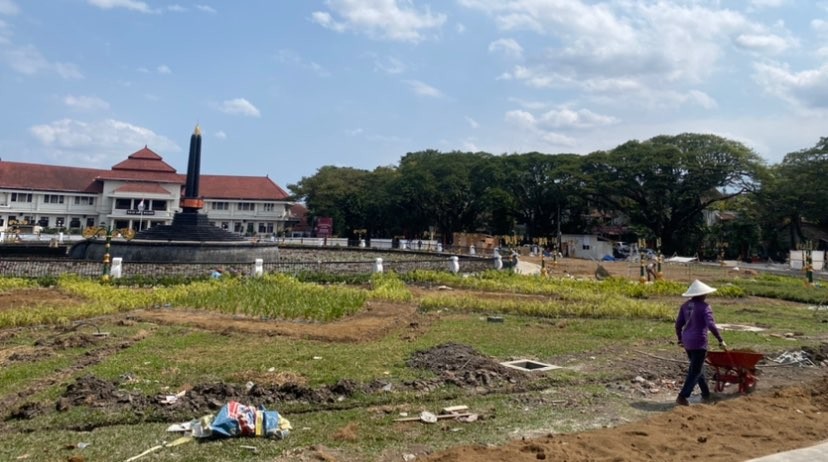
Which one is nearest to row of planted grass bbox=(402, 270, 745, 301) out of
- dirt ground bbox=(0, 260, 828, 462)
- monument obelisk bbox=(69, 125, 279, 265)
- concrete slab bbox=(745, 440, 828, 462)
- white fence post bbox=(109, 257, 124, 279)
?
dirt ground bbox=(0, 260, 828, 462)

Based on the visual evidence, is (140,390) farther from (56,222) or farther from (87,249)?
(56,222)

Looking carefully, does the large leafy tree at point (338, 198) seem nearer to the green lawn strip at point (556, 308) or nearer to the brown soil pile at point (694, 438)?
the green lawn strip at point (556, 308)

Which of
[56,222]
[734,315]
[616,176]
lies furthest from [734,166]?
[56,222]

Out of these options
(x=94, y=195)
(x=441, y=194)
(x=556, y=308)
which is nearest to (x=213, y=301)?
(x=556, y=308)

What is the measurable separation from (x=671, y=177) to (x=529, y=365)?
46344mm

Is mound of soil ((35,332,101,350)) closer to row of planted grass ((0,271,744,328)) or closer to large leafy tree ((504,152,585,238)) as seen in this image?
row of planted grass ((0,271,744,328))

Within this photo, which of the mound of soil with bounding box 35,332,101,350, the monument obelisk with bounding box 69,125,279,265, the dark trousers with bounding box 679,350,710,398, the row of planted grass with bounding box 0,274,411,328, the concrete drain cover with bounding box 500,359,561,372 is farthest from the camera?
the monument obelisk with bounding box 69,125,279,265

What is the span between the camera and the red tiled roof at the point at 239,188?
6688 cm

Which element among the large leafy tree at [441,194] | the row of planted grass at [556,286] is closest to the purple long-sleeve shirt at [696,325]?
the row of planted grass at [556,286]

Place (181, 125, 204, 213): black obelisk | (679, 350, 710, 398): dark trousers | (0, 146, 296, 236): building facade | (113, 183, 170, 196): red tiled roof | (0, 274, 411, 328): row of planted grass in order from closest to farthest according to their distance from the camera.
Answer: (679, 350, 710, 398): dark trousers, (0, 274, 411, 328): row of planted grass, (181, 125, 204, 213): black obelisk, (0, 146, 296, 236): building facade, (113, 183, 170, 196): red tiled roof

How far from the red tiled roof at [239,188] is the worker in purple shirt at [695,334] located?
6362 cm

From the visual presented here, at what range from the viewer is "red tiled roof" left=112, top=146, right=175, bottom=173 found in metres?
61.8

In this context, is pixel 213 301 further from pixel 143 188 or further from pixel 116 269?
pixel 143 188

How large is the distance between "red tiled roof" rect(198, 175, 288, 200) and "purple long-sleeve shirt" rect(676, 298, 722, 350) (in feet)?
209
